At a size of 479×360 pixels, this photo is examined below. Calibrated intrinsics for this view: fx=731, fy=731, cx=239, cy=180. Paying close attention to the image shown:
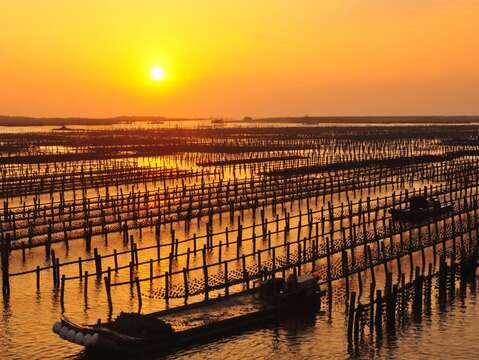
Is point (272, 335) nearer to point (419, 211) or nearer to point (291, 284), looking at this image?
point (291, 284)

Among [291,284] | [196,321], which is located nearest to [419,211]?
[291,284]

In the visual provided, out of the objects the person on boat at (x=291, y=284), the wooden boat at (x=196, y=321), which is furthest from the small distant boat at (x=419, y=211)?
the wooden boat at (x=196, y=321)

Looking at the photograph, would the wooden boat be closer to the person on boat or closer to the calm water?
the person on boat

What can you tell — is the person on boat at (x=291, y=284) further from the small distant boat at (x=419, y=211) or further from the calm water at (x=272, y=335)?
the small distant boat at (x=419, y=211)

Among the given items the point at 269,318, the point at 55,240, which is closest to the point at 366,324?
the point at 269,318

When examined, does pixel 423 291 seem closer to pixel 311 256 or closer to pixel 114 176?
pixel 311 256

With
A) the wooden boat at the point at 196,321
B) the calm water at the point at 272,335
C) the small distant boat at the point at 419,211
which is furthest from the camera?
the small distant boat at the point at 419,211
